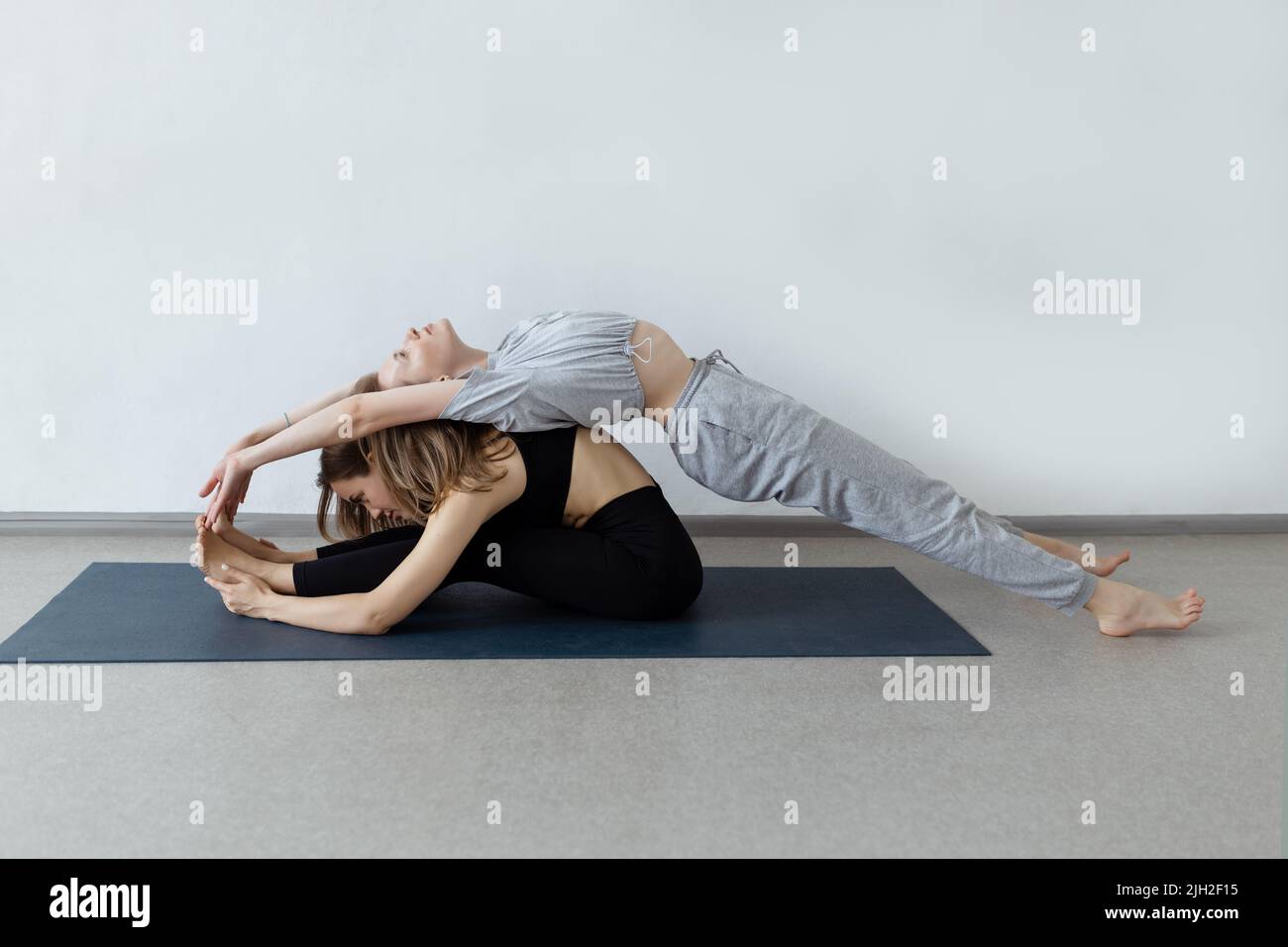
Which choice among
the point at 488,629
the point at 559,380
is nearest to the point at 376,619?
the point at 488,629

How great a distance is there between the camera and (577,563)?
8.97 ft

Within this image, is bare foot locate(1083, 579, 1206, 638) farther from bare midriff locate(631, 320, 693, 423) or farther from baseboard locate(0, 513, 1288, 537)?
baseboard locate(0, 513, 1288, 537)

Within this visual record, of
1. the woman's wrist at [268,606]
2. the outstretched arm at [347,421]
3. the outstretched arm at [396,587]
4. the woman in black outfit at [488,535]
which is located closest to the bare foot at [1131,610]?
the woman in black outfit at [488,535]

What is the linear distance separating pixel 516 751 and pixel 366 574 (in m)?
0.81

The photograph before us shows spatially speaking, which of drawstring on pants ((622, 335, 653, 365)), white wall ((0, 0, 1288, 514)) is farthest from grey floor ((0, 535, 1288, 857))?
white wall ((0, 0, 1288, 514))

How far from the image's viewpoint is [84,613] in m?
2.85

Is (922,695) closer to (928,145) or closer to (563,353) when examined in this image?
(563,353)

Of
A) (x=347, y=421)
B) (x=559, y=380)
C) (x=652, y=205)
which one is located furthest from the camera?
(x=652, y=205)

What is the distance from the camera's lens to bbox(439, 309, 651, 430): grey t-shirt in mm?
2627

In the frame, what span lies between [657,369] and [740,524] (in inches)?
48.7

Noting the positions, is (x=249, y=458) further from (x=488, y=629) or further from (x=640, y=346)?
(x=640, y=346)

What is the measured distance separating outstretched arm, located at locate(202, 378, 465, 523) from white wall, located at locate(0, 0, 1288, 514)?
46.5 inches

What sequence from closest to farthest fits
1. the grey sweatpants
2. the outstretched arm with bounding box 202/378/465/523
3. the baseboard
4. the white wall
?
the outstretched arm with bounding box 202/378/465/523 → the grey sweatpants → the white wall → the baseboard

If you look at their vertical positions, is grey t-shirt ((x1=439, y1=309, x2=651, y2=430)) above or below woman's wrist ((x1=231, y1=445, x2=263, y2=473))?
above
